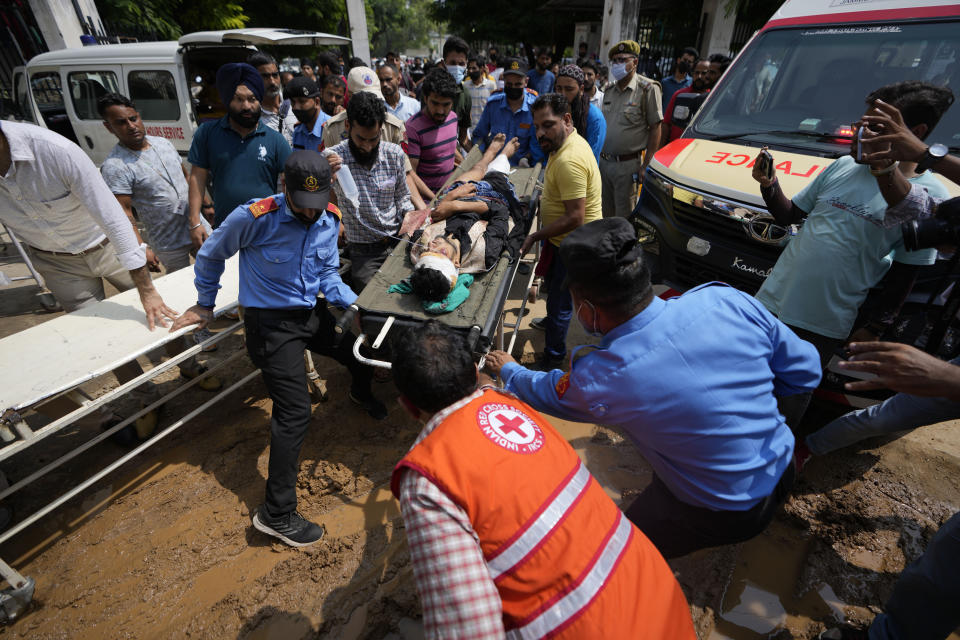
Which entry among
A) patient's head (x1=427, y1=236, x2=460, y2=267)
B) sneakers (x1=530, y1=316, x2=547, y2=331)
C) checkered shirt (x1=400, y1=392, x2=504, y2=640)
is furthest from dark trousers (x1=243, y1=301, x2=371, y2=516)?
sneakers (x1=530, y1=316, x2=547, y2=331)

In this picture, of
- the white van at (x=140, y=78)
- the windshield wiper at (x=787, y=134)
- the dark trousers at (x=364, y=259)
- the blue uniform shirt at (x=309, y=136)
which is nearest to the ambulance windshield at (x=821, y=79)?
the windshield wiper at (x=787, y=134)

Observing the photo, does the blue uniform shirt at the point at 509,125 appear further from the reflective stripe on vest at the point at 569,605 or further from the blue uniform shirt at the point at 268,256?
the reflective stripe on vest at the point at 569,605

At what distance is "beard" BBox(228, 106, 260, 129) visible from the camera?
3.33m

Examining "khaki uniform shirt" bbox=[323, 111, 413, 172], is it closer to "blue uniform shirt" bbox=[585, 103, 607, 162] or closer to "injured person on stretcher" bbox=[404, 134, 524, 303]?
"injured person on stretcher" bbox=[404, 134, 524, 303]

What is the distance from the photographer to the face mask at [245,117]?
333 centimetres

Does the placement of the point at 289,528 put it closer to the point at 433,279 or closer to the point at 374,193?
the point at 433,279

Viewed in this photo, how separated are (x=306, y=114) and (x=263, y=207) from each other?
278cm

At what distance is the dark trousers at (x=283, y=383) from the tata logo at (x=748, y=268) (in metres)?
Answer: 2.74

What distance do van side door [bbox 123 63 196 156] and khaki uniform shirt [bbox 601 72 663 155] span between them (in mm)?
5657

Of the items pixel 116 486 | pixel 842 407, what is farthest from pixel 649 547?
pixel 116 486

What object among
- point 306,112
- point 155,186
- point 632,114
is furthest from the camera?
point 632,114

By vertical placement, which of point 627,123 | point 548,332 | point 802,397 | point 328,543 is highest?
point 627,123

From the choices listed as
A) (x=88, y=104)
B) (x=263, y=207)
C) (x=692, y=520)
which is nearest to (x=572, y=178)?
(x=263, y=207)

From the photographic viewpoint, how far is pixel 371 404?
341 cm
